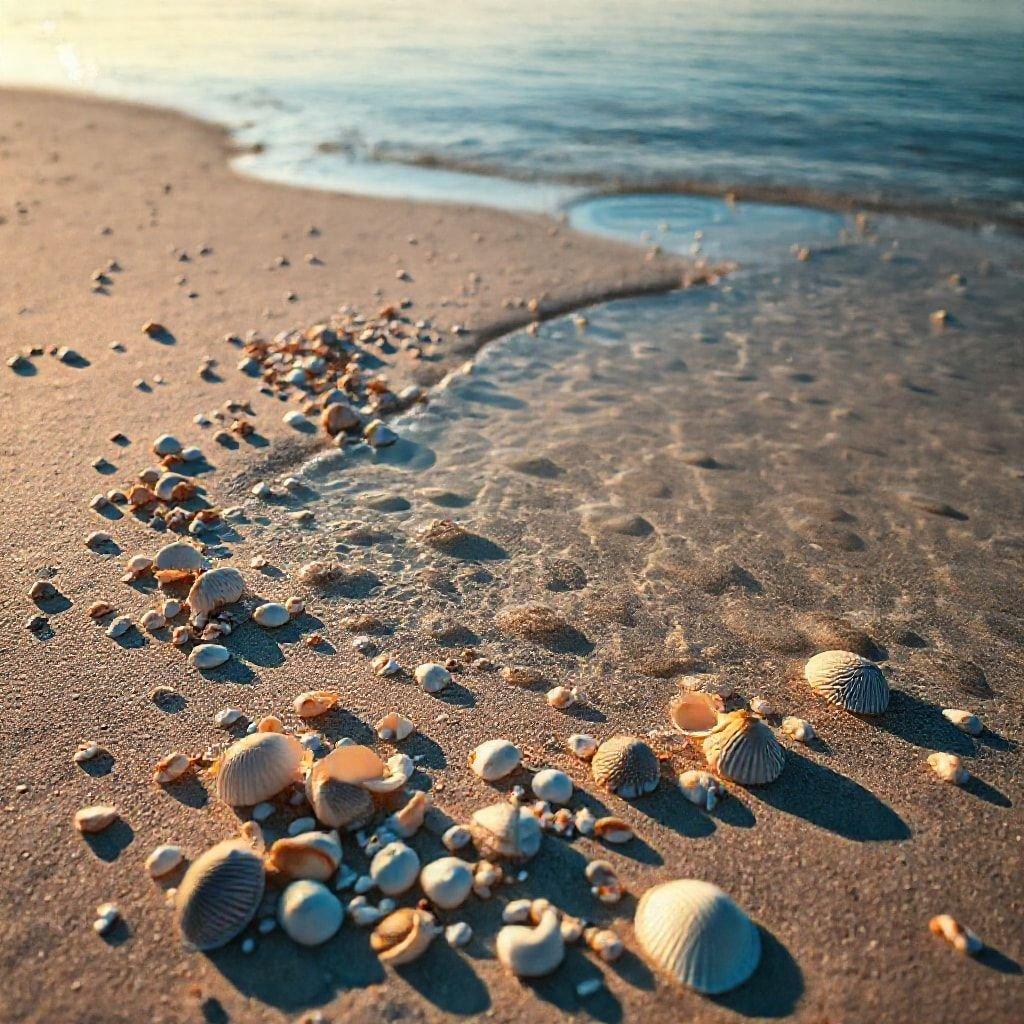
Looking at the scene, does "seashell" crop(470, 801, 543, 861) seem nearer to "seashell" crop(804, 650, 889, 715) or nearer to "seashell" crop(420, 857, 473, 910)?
"seashell" crop(420, 857, 473, 910)

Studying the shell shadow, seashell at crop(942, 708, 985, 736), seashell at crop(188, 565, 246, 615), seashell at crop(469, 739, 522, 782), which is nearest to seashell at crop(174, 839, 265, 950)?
seashell at crop(469, 739, 522, 782)

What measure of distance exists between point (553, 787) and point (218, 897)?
1.08 meters

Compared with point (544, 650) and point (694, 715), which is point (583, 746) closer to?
point (694, 715)

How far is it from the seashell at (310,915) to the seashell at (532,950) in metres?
0.47

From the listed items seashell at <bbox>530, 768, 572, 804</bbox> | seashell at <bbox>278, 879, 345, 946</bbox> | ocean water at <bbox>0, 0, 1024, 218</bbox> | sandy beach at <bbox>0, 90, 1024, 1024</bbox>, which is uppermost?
ocean water at <bbox>0, 0, 1024, 218</bbox>

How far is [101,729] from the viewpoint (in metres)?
3.08

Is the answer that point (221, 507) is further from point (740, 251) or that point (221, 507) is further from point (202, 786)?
point (740, 251)

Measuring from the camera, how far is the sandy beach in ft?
7.62

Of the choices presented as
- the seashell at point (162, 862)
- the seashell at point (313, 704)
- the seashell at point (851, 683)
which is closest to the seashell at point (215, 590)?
the seashell at point (313, 704)

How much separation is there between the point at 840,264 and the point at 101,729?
310 inches

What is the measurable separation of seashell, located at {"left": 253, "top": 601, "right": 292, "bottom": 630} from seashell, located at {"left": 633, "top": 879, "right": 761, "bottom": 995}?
195cm

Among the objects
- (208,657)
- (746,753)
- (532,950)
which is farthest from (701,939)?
(208,657)

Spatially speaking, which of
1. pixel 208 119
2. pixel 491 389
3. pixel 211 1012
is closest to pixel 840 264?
pixel 491 389

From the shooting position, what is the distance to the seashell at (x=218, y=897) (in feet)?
7.68
